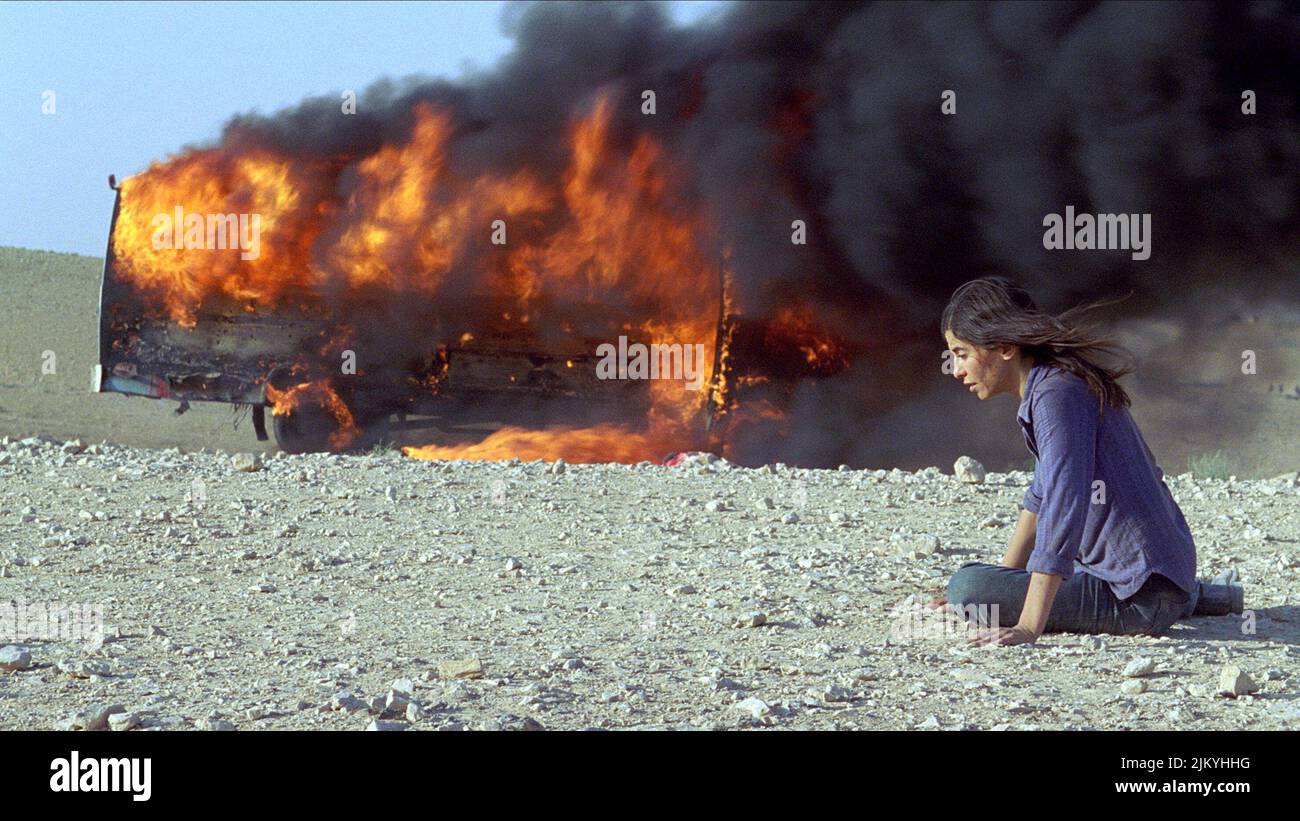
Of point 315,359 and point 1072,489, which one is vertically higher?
point 315,359

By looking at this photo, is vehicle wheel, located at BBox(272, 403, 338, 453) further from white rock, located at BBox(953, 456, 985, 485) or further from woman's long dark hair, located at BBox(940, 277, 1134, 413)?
woman's long dark hair, located at BBox(940, 277, 1134, 413)

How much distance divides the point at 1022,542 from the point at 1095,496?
44 cm

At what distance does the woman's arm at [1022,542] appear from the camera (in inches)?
203

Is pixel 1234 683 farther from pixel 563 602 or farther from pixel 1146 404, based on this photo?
pixel 1146 404

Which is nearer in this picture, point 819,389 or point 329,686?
point 329,686

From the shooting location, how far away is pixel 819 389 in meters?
13.3

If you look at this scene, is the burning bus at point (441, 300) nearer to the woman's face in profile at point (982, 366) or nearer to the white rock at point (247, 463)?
the white rock at point (247, 463)

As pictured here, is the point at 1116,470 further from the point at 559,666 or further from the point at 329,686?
the point at 329,686

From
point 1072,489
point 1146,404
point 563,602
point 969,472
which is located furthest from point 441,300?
point 1146,404

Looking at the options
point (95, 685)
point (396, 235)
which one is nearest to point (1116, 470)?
point (95, 685)

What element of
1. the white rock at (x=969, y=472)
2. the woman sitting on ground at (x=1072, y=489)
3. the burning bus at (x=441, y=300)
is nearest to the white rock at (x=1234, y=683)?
the woman sitting on ground at (x=1072, y=489)

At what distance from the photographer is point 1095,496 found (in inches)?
189

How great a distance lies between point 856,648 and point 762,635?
401mm

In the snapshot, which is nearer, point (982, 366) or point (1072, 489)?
point (1072, 489)
